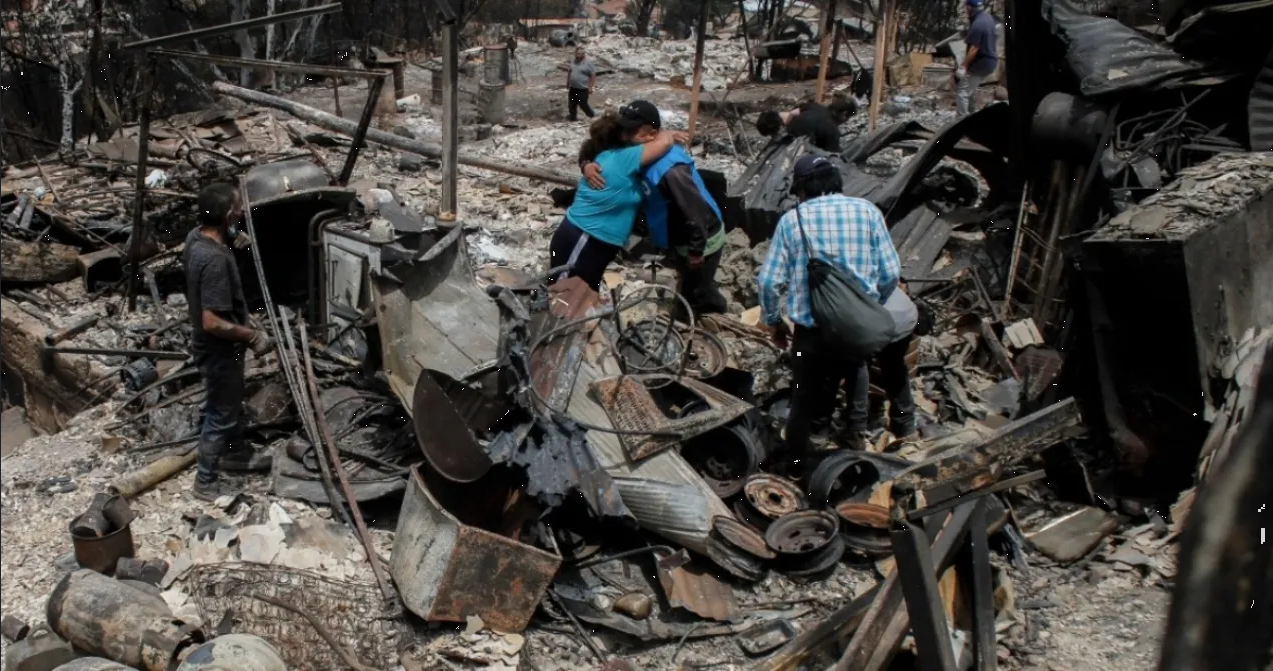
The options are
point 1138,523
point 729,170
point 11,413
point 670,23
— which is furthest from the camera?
point 670,23

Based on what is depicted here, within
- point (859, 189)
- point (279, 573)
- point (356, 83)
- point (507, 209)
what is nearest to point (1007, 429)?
point (279, 573)

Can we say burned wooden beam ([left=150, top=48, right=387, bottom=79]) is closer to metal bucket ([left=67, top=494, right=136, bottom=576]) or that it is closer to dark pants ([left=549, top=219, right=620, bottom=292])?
dark pants ([left=549, top=219, right=620, bottom=292])

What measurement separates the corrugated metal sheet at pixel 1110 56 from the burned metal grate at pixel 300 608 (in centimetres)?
543

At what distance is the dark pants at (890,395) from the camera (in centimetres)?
518

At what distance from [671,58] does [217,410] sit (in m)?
14.8

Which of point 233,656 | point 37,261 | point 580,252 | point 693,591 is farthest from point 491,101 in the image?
point 233,656

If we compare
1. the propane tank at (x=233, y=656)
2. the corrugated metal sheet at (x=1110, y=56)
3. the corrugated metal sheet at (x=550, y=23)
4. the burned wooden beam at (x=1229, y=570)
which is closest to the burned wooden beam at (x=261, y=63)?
the propane tank at (x=233, y=656)

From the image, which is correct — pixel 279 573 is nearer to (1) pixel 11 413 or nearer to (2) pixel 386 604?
(2) pixel 386 604

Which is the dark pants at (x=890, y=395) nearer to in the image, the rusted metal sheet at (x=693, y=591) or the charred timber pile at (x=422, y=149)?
the rusted metal sheet at (x=693, y=591)

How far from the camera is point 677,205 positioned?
19.7 feet

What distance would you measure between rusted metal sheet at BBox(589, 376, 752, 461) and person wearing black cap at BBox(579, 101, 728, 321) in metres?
1.35

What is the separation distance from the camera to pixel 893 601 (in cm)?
346

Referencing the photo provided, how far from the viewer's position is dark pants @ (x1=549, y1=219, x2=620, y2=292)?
619cm

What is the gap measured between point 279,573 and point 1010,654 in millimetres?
3001
